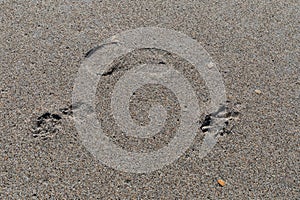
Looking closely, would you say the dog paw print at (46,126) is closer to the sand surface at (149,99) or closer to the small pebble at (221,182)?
the sand surface at (149,99)

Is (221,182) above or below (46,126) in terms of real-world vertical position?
below

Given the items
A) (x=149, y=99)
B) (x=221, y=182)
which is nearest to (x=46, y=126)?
(x=149, y=99)

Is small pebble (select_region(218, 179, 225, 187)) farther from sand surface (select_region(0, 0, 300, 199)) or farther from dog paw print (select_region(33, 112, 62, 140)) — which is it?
dog paw print (select_region(33, 112, 62, 140))

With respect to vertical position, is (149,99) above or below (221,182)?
above

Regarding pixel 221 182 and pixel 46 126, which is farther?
pixel 46 126

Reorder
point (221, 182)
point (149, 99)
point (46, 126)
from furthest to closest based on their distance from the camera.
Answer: point (149, 99)
point (46, 126)
point (221, 182)

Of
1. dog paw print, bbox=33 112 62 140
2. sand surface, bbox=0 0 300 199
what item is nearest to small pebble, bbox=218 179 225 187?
sand surface, bbox=0 0 300 199

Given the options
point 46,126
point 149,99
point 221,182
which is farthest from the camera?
point 149,99

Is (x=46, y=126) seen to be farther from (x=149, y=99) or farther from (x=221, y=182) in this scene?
(x=221, y=182)

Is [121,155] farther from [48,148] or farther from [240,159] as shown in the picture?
[240,159]
